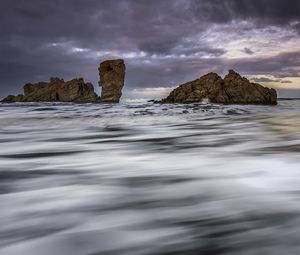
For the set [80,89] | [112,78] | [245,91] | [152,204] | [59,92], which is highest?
[112,78]

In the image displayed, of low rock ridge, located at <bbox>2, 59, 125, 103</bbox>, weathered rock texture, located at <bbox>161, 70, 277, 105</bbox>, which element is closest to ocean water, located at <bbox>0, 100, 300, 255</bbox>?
weathered rock texture, located at <bbox>161, 70, 277, 105</bbox>

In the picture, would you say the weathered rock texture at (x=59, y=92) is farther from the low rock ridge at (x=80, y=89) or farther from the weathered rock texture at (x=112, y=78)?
the weathered rock texture at (x=112, y=78)

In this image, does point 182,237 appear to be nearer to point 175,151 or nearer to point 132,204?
point 132,204

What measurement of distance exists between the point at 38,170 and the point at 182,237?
2884 millimetres

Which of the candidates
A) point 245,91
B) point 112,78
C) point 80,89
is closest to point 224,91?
point 245,91

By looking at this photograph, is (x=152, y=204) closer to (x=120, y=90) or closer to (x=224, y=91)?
(x=224, y=91)

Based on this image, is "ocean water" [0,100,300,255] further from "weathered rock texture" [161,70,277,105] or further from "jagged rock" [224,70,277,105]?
"jagged rock" [224,70,277,105]

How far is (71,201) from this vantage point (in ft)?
10.5

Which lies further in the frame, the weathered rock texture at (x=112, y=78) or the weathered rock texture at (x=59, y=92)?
the weathered rock texture at (x=112, y=78)

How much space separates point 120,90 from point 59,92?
1500 centimetres

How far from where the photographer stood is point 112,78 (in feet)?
289

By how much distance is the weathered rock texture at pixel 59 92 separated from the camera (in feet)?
270

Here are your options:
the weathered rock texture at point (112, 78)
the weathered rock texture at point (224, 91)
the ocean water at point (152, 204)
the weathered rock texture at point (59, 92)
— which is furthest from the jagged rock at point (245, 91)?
the ocean water at point (152, 204)

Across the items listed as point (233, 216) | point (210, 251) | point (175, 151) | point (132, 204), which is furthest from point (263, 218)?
point (175, 151)
